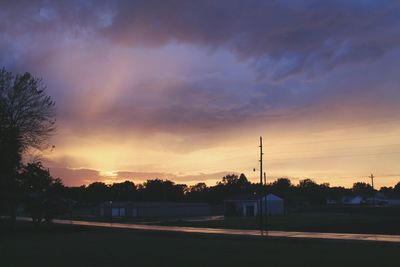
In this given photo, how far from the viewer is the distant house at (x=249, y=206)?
9769 centimetres

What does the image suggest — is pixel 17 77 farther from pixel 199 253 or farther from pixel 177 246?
pixel 199 253

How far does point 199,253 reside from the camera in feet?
88.7

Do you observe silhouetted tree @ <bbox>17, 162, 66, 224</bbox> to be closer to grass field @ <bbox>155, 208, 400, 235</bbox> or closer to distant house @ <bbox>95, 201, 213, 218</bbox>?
grass field @ <bbox>155, 208, 400, 235</bbox>

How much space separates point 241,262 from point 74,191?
168564mm

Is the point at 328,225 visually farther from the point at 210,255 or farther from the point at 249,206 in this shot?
the point at 249,206

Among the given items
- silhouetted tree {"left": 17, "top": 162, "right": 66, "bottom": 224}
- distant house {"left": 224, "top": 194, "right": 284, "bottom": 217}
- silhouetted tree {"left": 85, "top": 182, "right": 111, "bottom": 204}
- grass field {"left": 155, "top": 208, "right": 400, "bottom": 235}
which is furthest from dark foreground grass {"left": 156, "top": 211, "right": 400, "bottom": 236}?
silhouetted tree {"left": 85, "top": 182, "right": 111, "bottom": 204}

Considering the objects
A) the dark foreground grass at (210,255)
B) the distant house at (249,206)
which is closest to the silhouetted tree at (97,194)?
the distant house at (249,206)

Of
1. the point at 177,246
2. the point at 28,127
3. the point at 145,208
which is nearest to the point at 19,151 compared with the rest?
the point at 28,127

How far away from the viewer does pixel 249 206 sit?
323ft

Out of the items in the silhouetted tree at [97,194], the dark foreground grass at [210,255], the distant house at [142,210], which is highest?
the silhouetted tree at [97,194]

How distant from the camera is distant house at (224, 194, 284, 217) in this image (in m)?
97.7

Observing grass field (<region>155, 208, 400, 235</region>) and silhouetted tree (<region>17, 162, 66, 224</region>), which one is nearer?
grass field (<region>155, 208, 400, 235</region>)

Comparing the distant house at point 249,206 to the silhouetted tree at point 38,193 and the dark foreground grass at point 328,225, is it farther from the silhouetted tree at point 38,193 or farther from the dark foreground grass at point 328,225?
the silhouetted tree at point 38,193

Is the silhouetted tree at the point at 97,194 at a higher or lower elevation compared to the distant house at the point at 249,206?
higher
